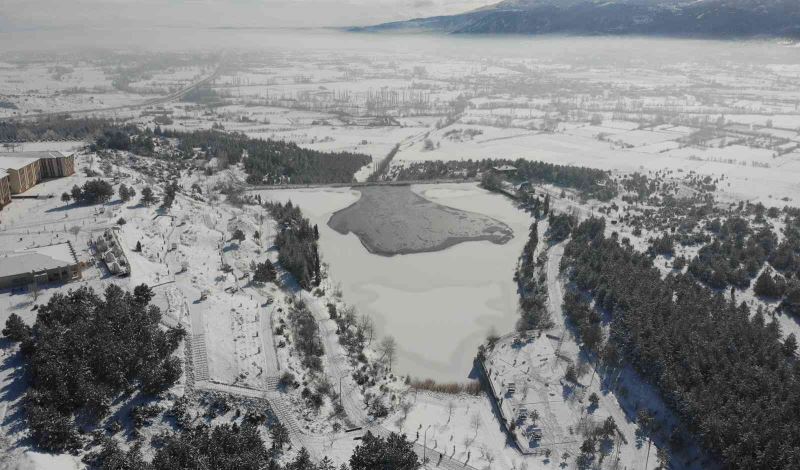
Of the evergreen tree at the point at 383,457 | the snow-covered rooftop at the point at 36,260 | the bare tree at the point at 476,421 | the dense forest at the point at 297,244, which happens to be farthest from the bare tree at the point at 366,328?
the snow-covered rooftop at the point at 36,260

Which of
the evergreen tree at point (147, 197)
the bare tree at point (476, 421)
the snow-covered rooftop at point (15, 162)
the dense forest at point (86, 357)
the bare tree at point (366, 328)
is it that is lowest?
the bare tree at point (476, 421)

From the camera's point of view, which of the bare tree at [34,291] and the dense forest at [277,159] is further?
the dense forest at [277,159]

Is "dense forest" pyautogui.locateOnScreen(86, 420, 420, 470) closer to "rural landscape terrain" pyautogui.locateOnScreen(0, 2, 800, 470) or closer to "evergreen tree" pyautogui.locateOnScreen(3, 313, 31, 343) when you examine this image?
"rural landscape terrain" pyautogui.locateOnScreen(0, 2, 800, 470)

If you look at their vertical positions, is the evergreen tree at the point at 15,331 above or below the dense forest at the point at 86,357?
above

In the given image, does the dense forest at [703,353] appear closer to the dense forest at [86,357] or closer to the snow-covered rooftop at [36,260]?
the dense forest at [86,357]

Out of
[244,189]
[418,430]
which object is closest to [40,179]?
[244,189]

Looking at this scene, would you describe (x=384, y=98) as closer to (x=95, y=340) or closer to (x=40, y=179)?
(x=40, y=179)
